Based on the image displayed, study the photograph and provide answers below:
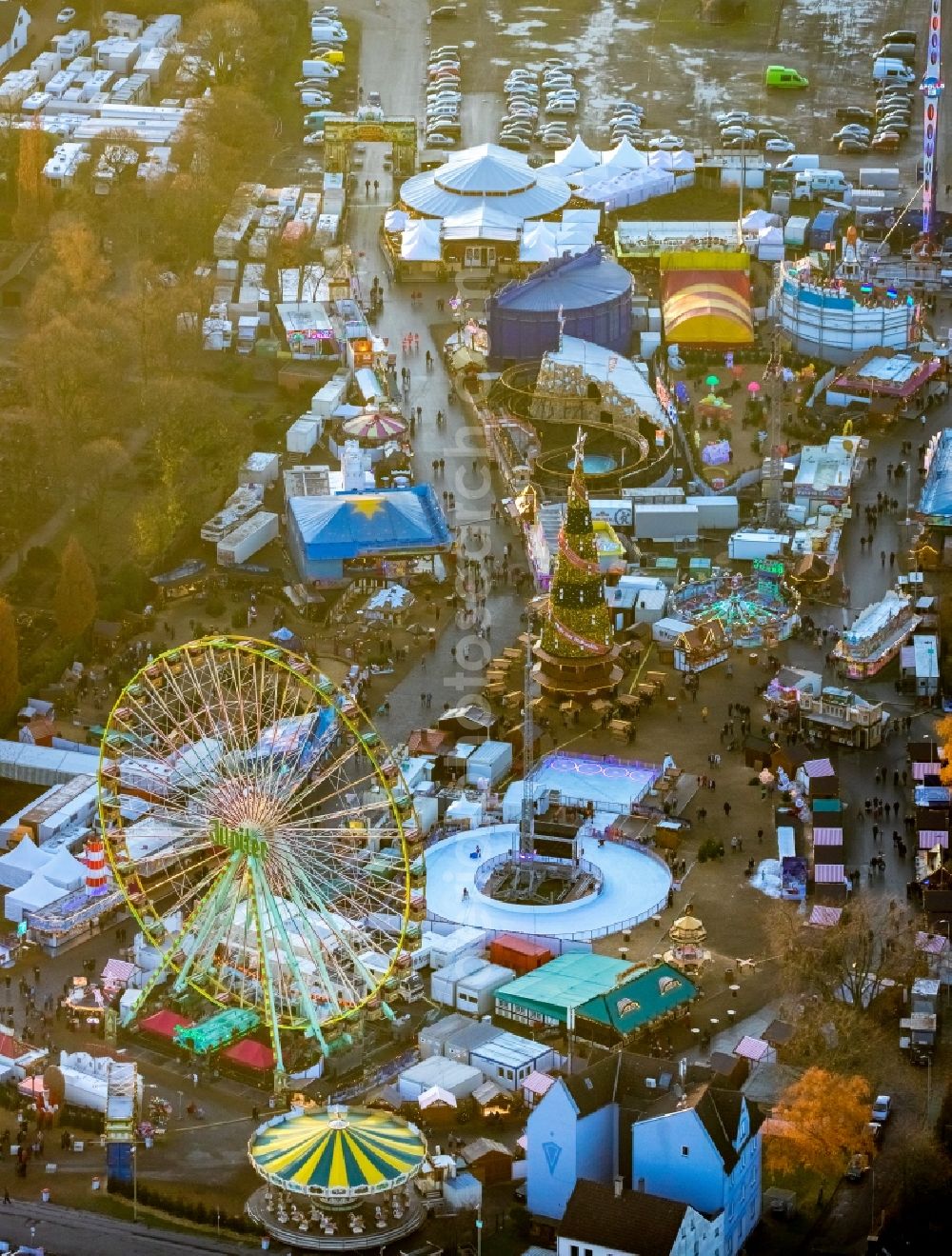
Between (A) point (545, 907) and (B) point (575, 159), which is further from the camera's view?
(B) point (575, 159)

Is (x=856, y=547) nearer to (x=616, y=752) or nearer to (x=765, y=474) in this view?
(x=765, y=474)

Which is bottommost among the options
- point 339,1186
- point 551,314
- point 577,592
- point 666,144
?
point 666,144

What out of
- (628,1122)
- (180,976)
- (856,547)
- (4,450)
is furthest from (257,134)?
(628,1122)

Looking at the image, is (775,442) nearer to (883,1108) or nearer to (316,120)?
(883,1108)

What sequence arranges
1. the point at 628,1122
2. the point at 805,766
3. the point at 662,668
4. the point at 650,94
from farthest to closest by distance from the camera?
the point at 650,94, the point at 662,668, the point at 805,766, the point at 628,1122

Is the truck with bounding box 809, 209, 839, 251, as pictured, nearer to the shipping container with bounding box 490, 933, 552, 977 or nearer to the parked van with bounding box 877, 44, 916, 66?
the parked van with bounding box 877, 44, 916, 66

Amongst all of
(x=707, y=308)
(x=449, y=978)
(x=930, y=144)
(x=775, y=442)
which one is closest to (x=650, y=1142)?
(x=449, y=978)

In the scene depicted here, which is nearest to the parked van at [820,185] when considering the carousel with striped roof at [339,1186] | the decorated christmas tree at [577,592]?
the decorated christmas tree at [577,592]
